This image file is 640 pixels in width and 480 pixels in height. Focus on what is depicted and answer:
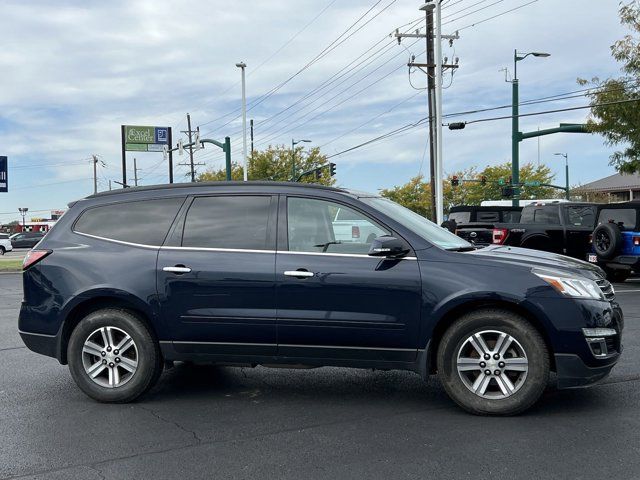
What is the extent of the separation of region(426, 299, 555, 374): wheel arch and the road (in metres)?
0.45

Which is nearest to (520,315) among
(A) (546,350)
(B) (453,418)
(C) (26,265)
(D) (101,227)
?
(A) (546,350)

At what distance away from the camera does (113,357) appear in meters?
5.25

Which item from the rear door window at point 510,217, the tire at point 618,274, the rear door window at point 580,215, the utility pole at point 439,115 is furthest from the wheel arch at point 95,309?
the utility pole at point 439,115

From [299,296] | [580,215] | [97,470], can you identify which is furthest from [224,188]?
[580,215]

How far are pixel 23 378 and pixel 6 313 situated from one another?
544 cm

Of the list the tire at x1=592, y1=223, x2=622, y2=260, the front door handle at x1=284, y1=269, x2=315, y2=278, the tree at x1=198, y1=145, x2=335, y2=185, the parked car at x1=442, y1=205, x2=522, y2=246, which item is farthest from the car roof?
the tree at x1=198, y1=145, x2=335, y2=185

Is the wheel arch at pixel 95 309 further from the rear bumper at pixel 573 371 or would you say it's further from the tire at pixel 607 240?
the tire at pixel 607 240

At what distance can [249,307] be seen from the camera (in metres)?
4.99

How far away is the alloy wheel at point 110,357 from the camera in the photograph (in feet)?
17.2

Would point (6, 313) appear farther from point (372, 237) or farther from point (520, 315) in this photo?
point (520, 315)

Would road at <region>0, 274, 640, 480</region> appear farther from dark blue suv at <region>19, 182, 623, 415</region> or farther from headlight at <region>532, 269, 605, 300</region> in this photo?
headlight at <region>532, 269, 605, 300</region>

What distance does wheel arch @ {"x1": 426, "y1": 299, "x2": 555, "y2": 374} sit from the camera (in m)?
4.71

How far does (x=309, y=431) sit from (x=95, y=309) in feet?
6.96

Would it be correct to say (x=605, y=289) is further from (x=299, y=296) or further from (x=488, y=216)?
(x=488, y=216)
